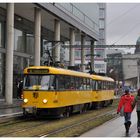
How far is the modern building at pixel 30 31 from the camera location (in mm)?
40406

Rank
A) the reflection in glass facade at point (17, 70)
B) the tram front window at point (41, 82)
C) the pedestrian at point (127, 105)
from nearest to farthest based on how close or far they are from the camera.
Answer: the pedestrian at point (127, 105) < the tram front window at point (41, 82) < the reflection in glass facade at point (17, 70)

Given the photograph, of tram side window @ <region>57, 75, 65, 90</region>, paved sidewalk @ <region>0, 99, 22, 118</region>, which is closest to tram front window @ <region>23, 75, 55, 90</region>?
tram side window @ <region>57, 75, 65, 90</region>

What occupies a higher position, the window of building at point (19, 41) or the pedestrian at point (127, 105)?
the window of building at point (19, 41)

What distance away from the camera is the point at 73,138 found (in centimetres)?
1650

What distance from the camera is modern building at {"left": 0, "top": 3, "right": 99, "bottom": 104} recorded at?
40.4 meters

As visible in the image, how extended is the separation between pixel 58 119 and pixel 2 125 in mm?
5933

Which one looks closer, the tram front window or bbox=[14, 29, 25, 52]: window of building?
the tram front window

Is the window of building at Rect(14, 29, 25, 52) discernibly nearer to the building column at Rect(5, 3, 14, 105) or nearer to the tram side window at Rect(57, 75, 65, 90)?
the building column at Rect(5, 3, 14, 105)

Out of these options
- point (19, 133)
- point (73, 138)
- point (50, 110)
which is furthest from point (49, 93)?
point (73, 138)

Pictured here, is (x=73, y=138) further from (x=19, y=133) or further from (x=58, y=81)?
(x=58, y=81)

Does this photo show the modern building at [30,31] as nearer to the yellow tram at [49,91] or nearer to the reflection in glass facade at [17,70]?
the reflection in glass facade at [17,70]

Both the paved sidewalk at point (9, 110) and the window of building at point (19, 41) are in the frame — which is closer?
the paved sidewalk at point (9, 110)

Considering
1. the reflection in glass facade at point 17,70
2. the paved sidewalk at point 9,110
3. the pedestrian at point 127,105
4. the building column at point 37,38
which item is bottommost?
the paved sidewalk at point 9,110

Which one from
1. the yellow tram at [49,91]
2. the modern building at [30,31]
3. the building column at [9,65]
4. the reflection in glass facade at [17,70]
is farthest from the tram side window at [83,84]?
the reflection in glass facade at [17,70]
